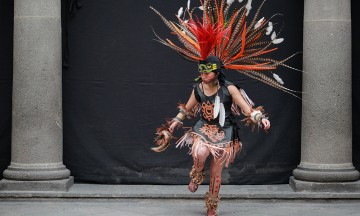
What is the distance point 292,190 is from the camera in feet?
42.2

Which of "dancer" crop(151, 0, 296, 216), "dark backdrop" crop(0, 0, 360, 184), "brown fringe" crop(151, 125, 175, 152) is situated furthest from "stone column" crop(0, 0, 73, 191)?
"dancer" crop(151, 0, 296, 216)

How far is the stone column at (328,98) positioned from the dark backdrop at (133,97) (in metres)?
0.63

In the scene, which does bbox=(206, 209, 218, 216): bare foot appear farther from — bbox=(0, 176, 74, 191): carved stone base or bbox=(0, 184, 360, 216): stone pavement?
bbox=(0, 176, 74, 191): carved stone base

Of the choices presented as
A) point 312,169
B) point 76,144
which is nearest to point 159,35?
point 76,144

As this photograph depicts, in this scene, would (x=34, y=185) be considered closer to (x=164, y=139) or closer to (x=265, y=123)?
(x=164, y=139)

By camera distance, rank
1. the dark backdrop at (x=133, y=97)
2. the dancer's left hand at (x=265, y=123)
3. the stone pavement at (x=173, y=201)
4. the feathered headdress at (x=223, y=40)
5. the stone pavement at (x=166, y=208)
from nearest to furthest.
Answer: the dancer's left hand at (x=265, y=123) → the feathered headdress at (x=223, y=40) → the stone pavement at (x=166, y=208) → the stone pavement at (x=173, y=201) → the dark backdrop at (x=133, y=97)

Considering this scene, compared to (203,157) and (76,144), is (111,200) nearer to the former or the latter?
(76,144)

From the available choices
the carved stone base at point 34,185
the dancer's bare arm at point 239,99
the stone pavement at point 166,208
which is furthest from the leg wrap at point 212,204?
the carved stone base at point 34,185

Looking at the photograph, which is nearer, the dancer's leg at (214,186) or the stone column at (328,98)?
the dancer's leg at (214,186)

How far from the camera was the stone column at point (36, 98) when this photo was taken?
1260cm

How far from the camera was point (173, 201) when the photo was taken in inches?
493

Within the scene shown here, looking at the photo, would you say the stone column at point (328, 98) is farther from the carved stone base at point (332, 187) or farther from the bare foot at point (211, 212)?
the bare foot at point (211, 212)

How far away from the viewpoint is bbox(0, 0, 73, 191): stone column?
12.6 metres

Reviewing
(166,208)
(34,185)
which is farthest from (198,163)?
(34,185)
